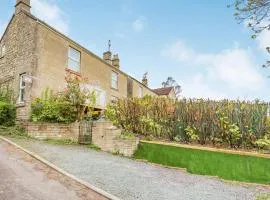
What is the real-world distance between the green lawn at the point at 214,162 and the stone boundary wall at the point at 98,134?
1.18 meters

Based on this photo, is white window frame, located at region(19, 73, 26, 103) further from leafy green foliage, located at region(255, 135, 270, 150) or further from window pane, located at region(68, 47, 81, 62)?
leafy green foliage, located at region(255, 135, 270, 150)

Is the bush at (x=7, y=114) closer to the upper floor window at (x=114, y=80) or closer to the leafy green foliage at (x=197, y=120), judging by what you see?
the leafy green foliage at (x=197, y=120)

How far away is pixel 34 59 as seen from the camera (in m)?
18.0

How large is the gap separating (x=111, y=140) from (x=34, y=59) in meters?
8.53

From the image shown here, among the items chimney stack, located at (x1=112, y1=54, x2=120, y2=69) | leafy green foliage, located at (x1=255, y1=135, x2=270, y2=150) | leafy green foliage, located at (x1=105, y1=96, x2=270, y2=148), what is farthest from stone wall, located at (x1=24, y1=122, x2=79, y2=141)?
chimney stack, located at (x1=112, y1=54, x2=120, y2=69)

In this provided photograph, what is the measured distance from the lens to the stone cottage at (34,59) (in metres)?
17.9

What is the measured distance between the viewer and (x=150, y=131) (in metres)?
12.9

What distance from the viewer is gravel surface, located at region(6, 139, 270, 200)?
6574 millimetres

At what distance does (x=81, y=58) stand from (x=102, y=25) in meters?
7.72

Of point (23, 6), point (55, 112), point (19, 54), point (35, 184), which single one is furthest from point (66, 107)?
point (35, 184)

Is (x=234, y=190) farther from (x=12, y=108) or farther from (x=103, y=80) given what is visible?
(x=103, y=80)

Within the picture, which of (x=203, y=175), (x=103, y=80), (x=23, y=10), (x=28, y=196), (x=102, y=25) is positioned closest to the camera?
(x=28, y=196)

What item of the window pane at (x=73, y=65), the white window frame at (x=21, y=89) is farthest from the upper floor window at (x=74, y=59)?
the white window frame at (x=21, y=89)

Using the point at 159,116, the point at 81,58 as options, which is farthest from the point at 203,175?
the point at 81,58
